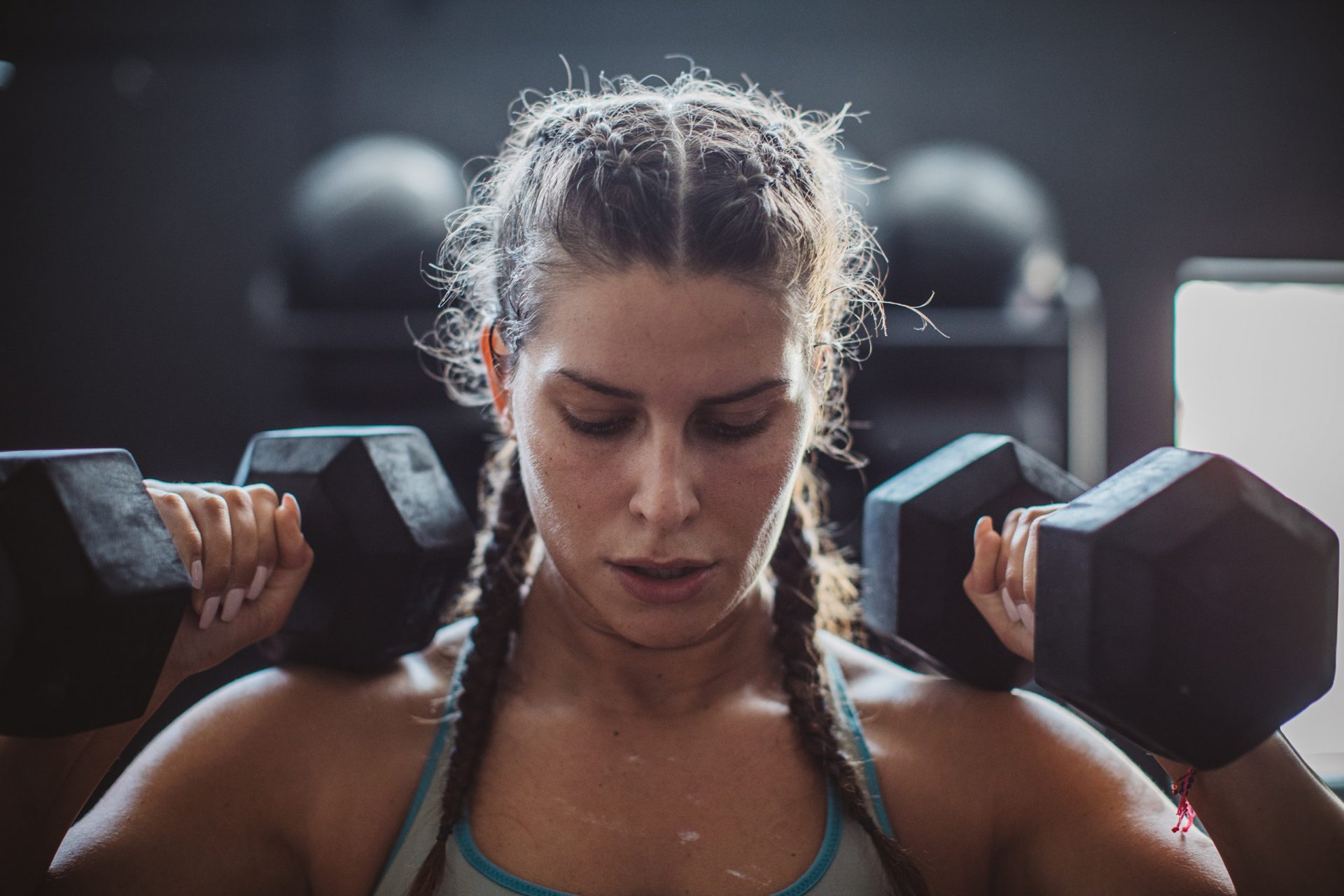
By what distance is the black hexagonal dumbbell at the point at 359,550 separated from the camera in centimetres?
118

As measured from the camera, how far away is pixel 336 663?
122 centimetres

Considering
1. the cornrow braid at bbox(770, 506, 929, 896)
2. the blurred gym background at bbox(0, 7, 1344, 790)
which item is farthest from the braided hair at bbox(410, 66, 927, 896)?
the blurred gym background at bbox(0, 7, 1344, 790)

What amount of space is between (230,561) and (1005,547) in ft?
2.86

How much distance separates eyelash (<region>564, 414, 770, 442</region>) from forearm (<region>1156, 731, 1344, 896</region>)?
1.75 ft

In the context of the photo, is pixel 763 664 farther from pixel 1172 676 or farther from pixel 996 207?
pixel 996 207

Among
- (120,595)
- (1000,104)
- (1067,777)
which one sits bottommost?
(1067,777)

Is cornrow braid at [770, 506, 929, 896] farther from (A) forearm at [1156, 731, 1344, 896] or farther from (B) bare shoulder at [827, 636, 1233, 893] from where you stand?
(A) forearm at [1156, 731, 1344, 896]

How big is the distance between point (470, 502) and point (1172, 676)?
2.14m

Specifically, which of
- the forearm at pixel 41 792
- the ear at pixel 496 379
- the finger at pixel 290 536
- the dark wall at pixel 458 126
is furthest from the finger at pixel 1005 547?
the dark wall at pixel 458 126

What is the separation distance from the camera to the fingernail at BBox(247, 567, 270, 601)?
1112mm

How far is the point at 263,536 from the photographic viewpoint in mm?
1123

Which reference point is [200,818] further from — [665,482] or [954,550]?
[954,550]

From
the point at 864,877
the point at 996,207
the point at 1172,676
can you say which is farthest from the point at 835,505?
the point at 1172,676

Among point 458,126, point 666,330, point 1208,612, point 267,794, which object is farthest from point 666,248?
point 458,126
